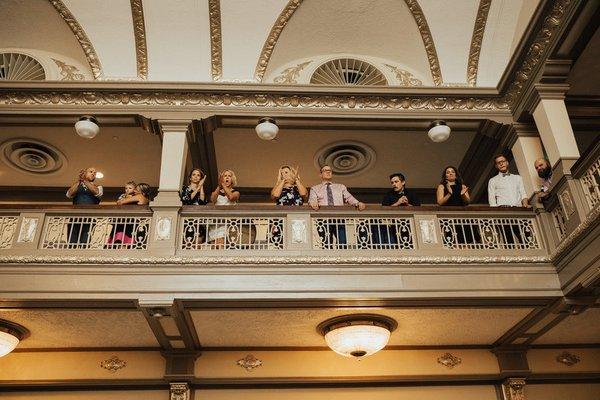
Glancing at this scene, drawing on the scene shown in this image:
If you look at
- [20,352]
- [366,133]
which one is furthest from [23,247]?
[366,133]

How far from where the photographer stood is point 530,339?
328 inches

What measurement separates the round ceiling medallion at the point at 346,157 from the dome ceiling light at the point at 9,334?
19.1ft

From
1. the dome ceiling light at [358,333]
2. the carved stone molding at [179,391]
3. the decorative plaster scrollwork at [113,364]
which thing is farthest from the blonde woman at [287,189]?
the decorative plaster scrollwork at [113,364]

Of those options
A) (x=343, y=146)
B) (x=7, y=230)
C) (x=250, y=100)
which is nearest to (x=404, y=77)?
(x=343, y=146)

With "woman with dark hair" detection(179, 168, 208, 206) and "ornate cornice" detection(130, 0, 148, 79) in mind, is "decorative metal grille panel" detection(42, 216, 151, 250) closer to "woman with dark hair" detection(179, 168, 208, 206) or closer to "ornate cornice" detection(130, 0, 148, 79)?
"woman with dark hair" detection(179, 168, 208, 206)

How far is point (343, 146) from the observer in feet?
33.5

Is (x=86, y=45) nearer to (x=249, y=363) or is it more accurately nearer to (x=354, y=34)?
(x=354, y=34)

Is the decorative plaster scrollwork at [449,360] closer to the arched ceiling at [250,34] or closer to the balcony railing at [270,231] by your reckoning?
the balcony railing at [270,231]

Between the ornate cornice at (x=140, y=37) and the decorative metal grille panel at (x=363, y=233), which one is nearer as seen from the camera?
the decorative metal grille panel at (x=363, y=233)

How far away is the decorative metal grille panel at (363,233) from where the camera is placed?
23.8 feet

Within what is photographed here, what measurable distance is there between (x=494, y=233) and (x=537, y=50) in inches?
105

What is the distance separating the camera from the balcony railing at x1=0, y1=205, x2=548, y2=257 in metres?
7.11

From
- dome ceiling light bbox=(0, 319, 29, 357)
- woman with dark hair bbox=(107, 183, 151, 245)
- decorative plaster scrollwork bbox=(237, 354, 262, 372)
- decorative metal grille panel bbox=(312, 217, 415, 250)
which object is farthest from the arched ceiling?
decorative plaster scrollwork bbox=(237, 354, 262, 372)

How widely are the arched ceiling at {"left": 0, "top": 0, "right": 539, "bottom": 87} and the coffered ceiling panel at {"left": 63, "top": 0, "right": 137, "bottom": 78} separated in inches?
0.7
